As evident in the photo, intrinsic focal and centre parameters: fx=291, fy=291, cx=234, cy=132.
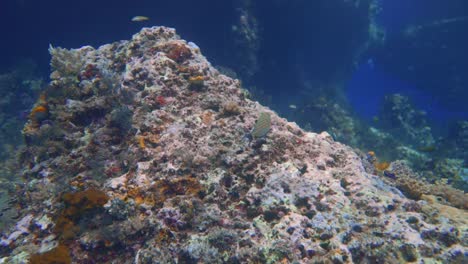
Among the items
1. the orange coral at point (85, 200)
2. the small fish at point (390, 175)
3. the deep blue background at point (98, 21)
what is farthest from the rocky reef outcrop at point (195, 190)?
the deep blue background at point (98, 21)

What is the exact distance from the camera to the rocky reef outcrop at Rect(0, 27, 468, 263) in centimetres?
400

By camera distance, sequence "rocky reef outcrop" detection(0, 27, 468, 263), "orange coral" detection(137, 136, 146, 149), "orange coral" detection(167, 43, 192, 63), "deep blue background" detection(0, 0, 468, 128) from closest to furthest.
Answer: "rocky reef outcrop" detection(0, 27, 468, 263) → "orange coral" detection(137, 136, 146, 149) → "orange coral" detection(167, 43, 192, 63) → "deep blue background" detection(0, 0, 468, 128)

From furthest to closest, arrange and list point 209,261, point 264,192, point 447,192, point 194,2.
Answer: point 194,2
point 447,192
point 264,192
point 209,261

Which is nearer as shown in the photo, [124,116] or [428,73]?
[124,116]

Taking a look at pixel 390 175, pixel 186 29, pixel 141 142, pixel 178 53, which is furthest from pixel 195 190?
pixel 186 29

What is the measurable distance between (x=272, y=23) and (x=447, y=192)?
15913mm

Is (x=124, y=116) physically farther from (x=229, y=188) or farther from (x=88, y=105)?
(x=229, y=188)

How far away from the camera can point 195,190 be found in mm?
4887

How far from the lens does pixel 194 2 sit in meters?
18.2

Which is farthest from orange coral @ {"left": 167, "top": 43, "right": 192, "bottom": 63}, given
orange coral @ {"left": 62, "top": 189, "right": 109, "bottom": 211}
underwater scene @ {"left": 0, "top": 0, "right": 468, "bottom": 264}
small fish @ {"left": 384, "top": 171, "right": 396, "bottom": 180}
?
small fish @ {"left": 384, "top": 171, "right": 396, "bottom": 180}

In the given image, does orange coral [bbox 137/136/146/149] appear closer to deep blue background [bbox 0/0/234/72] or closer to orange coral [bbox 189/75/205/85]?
orange coral [bbox 189/75/205/85]

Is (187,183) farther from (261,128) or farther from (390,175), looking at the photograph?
(390,175)

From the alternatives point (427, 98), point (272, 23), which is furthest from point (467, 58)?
point (272, 23)

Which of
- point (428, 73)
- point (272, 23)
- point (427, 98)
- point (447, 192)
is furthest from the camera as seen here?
point (427, 98)
